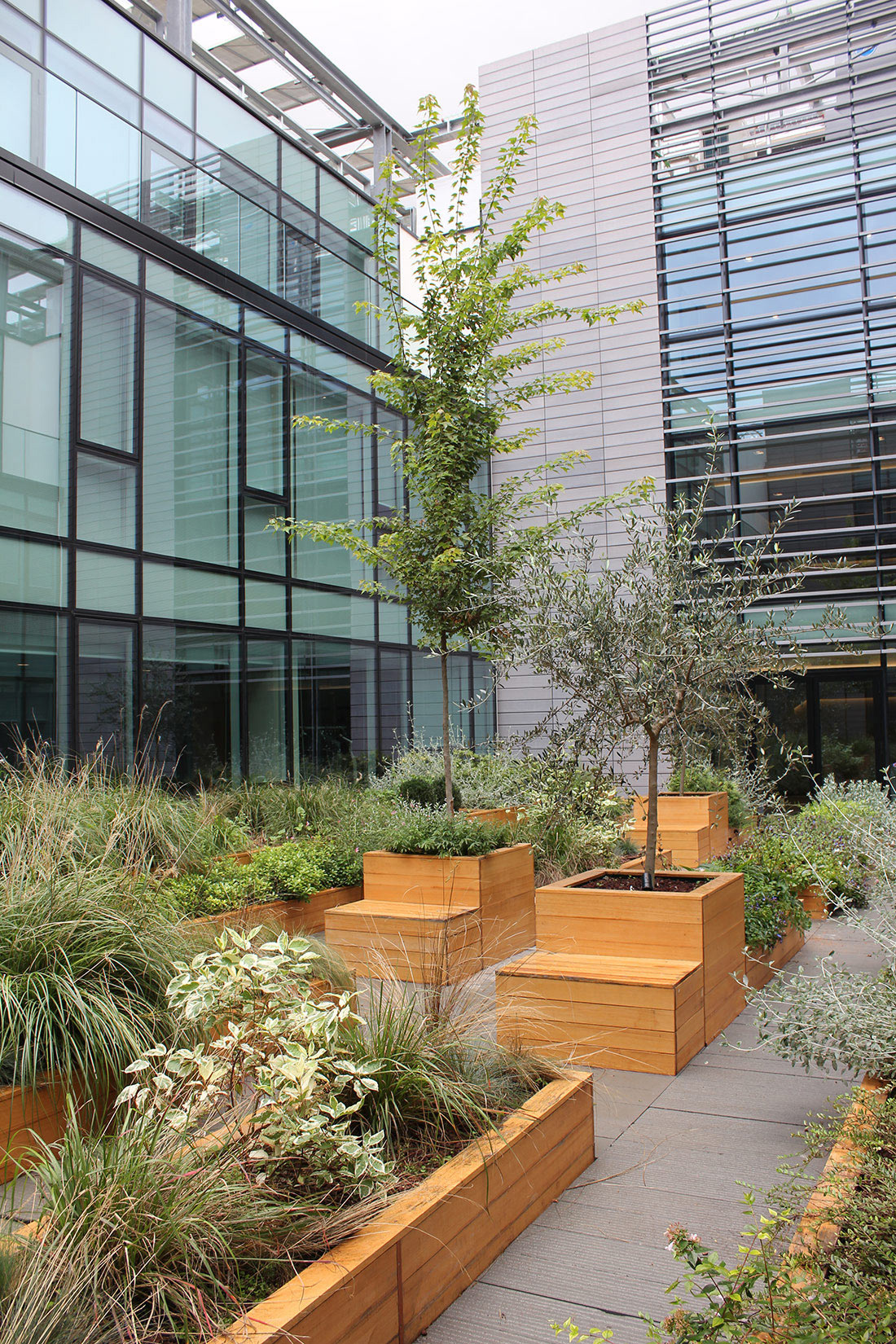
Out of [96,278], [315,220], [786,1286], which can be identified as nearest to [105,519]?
[96,278]

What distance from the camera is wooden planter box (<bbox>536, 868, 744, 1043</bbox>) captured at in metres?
4.38

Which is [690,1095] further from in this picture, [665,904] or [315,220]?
[315,220]

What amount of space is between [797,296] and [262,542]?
8.88 metres

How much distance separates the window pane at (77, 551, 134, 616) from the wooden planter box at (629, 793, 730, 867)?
16.5 feet

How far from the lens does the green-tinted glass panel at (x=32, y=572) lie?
294 inches

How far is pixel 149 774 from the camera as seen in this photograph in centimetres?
841

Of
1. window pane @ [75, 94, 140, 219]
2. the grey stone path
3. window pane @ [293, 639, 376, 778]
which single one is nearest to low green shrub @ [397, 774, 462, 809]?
window pane @ [293, 639, 376, 778]

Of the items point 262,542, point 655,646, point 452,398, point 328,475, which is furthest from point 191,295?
point 655,646

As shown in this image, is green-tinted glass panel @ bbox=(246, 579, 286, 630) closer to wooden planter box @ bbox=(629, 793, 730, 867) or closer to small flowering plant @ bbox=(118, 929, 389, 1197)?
wooden planter box @ bbox=(629, 793, 730, 867)

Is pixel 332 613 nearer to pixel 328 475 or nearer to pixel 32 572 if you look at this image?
pixel 328 475

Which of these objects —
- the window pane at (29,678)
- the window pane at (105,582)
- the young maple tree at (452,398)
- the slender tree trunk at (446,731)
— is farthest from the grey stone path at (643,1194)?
the window pane at (105,582)

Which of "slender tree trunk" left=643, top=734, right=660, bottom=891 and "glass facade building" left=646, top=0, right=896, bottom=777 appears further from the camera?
"glass facade building" left=646, top=0, right=896, bottom=777

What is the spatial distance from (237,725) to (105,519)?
2452 mm

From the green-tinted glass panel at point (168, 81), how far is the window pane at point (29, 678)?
5.32 m
